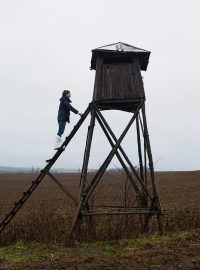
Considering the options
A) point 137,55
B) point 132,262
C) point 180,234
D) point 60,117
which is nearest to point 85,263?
point 132,262

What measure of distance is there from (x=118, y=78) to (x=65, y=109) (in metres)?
1.70

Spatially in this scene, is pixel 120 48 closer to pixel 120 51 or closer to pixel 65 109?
pixel 120 51

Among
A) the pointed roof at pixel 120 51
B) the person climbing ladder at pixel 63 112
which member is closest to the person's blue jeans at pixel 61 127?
the person climbing ladder at pixel 63 112

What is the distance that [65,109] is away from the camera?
11.1 meters

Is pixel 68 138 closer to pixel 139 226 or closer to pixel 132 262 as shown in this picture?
pixel 139 226

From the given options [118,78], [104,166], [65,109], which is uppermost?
[118,78]

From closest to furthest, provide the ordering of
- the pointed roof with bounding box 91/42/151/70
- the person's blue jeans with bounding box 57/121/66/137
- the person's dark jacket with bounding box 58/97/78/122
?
the person's dark jacket with bounding box 58/97/78/122 → the person's blue jeans with bounding box 57/121/66/137 → the pointed roof with bounding box 91/42/151/70

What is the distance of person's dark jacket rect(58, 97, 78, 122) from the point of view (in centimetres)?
1098

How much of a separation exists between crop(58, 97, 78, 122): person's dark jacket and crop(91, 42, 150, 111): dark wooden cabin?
68 centimetres

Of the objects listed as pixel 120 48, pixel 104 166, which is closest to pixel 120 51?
pixel 120 48

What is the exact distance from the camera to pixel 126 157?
10.7 meters

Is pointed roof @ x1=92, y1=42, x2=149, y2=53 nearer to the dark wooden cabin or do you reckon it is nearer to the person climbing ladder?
the dark wooden cabin

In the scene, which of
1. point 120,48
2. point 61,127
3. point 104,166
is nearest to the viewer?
point 104,166

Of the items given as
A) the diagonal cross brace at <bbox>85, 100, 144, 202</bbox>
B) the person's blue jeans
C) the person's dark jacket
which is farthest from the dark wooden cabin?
the person's blue jeans
